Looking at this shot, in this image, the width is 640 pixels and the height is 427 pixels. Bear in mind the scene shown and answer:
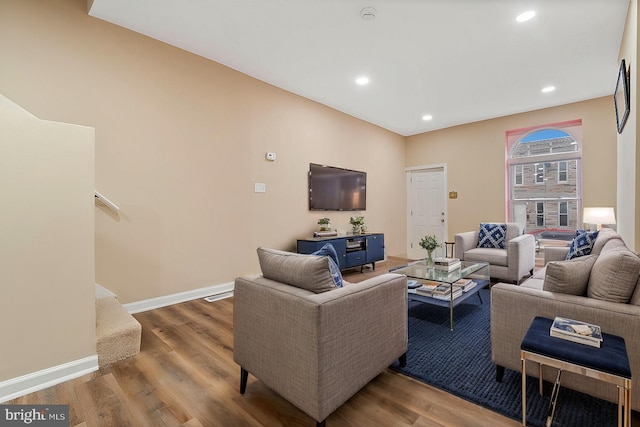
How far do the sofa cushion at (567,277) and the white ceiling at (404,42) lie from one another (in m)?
2.22

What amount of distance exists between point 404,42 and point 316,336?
3.03 meters

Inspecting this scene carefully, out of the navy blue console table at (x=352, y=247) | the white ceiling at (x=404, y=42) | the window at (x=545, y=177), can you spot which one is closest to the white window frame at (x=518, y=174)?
the window at (x=545, y=177)

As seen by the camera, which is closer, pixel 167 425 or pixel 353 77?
pixel 167 425

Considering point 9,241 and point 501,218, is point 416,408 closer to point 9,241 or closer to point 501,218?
point 9,241

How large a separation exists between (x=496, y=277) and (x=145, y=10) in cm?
498

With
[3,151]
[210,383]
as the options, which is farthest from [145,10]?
[210,383]

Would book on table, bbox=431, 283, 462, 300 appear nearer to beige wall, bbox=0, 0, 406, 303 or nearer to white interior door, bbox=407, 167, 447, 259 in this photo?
beige wall, bbox=0, 0, 406, 303

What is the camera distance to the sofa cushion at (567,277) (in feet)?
5.08

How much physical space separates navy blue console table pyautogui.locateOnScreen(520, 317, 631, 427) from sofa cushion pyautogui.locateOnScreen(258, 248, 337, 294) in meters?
0.93

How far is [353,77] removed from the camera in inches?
150

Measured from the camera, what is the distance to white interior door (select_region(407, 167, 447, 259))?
20.2ft

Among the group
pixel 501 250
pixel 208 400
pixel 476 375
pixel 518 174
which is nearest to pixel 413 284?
pixel 476 375

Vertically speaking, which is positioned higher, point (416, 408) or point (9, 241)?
point (9, 241)

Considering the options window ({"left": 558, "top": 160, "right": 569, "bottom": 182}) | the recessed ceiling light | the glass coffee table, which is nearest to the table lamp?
window ({"left": 558, "top": 160, "right": 569, "bottom": 182})
